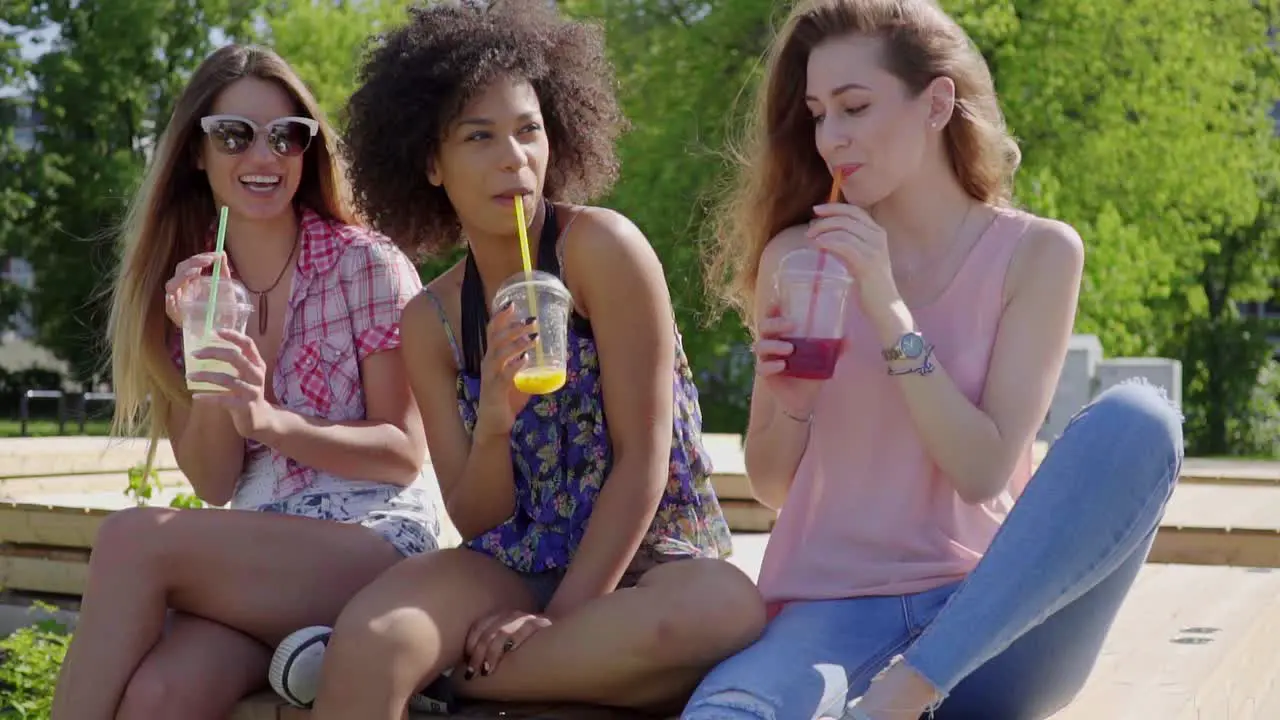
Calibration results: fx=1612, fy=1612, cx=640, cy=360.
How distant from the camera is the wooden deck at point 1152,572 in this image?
124 inches

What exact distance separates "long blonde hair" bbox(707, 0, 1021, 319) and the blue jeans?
568 millimetres

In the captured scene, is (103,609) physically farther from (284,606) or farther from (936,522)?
(936,522)

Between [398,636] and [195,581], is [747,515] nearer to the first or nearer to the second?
[195,581]

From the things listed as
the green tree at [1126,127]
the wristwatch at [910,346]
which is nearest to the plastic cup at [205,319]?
the wristwatch at [910,346]

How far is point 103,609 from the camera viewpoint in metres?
2.74

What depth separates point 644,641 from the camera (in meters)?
2.57

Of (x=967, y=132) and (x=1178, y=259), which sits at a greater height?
(x=967, y=132)

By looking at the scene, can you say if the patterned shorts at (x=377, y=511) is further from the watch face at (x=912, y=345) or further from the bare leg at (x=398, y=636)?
the watch face at (x=912, y=345)

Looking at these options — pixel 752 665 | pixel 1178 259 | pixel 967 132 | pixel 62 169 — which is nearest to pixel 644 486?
pixel 752 665

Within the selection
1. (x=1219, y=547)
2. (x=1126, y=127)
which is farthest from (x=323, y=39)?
(x=1219, y=547)

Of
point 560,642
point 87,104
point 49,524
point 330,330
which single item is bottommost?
point 49,524

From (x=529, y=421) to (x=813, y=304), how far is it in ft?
2.08

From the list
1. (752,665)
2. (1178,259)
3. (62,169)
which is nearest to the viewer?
(752,665)

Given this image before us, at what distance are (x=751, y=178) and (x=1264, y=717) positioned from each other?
1526 mm
